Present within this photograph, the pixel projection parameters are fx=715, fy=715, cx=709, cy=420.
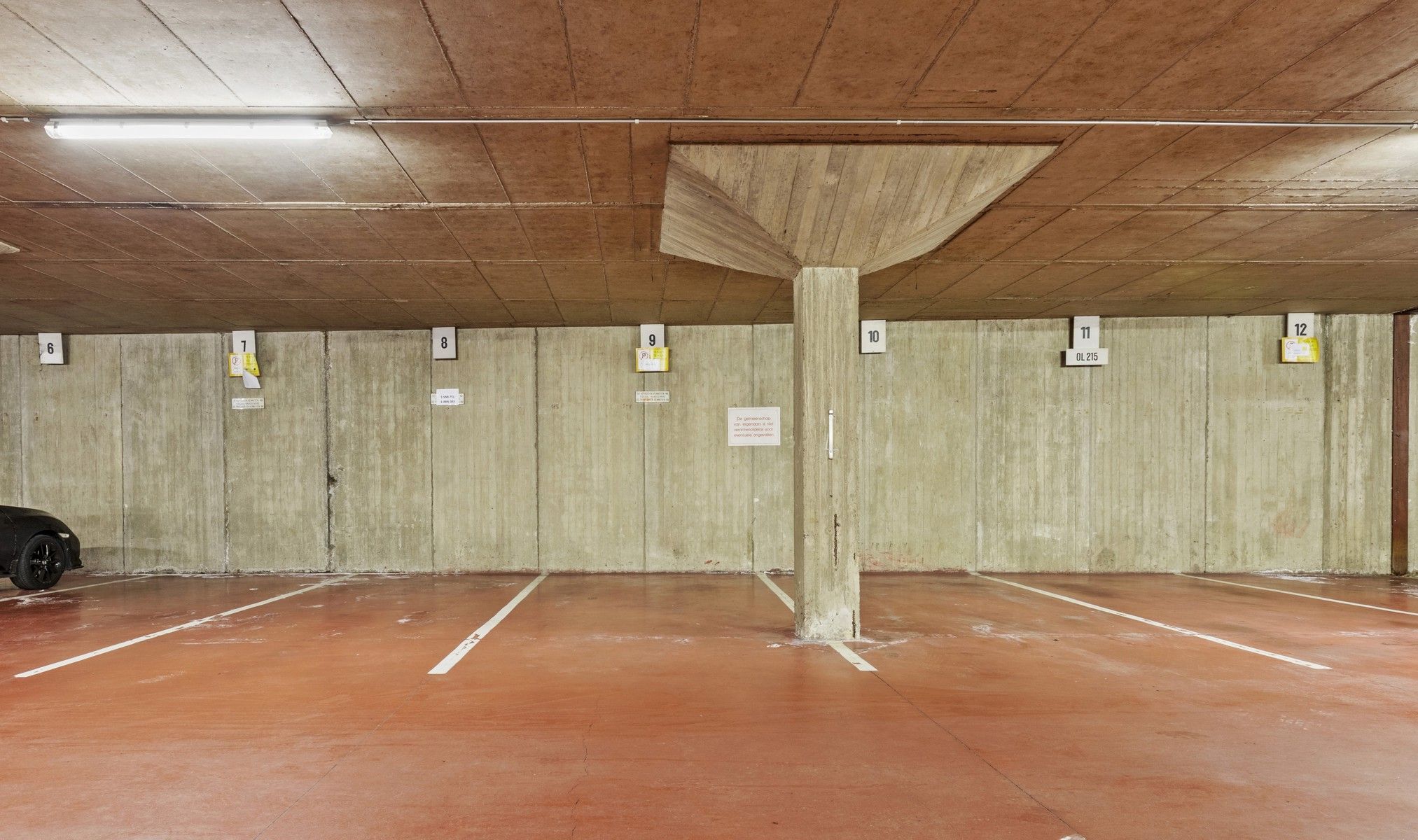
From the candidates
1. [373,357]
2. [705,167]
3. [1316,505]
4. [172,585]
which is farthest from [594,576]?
[1316,505]

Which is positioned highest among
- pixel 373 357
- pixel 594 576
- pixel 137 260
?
pixel 137 260

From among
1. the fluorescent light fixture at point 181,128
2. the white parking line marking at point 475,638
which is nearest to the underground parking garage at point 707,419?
the fluorescent light fixture at point 181,128

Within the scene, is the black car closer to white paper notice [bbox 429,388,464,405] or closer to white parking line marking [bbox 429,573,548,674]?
white paper notice [bbox 429,388,464,405]

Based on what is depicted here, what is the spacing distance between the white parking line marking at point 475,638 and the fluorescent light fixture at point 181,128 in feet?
12.7

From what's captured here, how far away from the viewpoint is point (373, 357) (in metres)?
10.9

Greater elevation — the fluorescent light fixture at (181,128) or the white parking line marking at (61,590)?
the fluorescent light fixture at (181,128)

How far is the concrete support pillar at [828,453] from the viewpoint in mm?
6430

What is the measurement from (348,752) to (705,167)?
4.19 meters

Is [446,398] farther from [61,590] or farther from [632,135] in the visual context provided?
[632,135]

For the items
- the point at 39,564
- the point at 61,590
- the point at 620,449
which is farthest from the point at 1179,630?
the point at 39,564

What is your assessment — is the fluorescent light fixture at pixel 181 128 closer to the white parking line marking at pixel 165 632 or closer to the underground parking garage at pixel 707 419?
the underground parking garage at pixel 707 419

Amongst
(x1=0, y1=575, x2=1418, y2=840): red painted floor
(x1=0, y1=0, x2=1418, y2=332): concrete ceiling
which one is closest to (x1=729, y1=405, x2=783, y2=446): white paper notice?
(x1=0, y1=0, x2=1418, y2=332): concrete ceiling

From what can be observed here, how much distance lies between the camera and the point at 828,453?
6453 millimetres

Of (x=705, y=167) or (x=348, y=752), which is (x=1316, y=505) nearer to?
(x=705, y=167)
